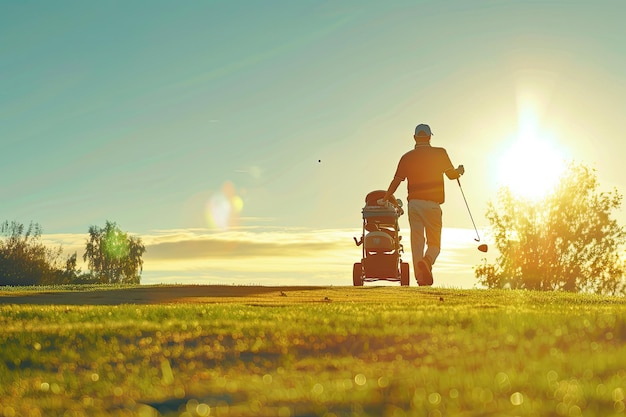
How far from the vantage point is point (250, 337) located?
9.59 meters

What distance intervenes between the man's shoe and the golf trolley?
4.59 m

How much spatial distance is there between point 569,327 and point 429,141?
1259cm

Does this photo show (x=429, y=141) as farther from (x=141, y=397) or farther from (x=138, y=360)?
Answer: (x=141, y=397)

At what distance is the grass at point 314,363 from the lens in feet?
18.5

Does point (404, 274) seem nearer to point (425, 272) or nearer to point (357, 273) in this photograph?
point (357, 273)

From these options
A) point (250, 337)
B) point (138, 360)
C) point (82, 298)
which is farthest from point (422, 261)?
point (138, 360)

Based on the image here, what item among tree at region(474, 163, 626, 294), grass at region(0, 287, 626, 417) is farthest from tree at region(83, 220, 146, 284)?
grass at region(0, 287, 626, 417)

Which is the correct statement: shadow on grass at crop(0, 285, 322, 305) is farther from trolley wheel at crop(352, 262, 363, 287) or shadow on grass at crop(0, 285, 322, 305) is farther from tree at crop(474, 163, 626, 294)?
tree at crop(474, 163, 626, 294)

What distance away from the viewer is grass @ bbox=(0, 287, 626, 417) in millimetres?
5633

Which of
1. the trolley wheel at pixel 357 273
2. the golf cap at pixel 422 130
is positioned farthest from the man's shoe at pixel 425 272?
the trolley wheel at pixel 357 273

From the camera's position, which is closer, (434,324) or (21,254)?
(434,324)

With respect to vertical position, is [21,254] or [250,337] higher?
[21,254]

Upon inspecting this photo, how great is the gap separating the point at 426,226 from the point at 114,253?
60754mm

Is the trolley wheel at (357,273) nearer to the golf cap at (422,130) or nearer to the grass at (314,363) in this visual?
the golf cap at (422,130)
